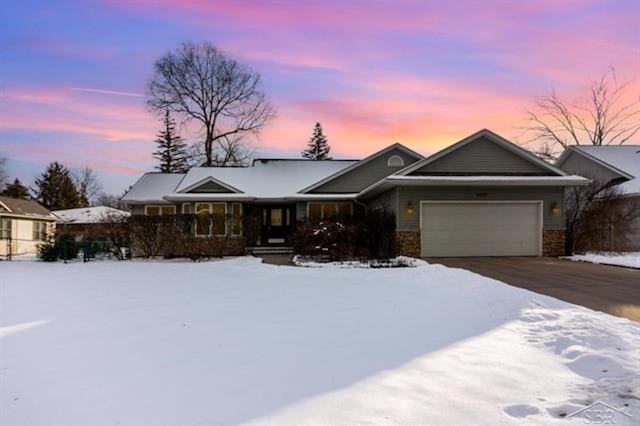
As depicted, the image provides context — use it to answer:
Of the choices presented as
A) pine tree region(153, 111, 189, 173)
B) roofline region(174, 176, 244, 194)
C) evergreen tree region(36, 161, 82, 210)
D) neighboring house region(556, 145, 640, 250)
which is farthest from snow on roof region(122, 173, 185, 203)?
evergreen tree region(36, 161, 82, 210)

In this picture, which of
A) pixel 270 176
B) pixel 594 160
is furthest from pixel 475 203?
pixel 270 176

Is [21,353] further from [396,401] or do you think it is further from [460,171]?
[460,171]

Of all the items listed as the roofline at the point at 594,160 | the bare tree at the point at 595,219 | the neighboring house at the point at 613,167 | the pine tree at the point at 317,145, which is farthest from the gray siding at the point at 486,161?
the pine tree at the point at 317,145

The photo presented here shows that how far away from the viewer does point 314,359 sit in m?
4.57

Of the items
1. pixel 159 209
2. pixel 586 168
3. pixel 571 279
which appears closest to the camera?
pixel 571 279

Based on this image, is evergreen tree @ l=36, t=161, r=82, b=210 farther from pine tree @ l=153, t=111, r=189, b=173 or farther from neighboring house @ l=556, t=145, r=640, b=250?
neighboring house @ l=556, t=145, r=640, b=250

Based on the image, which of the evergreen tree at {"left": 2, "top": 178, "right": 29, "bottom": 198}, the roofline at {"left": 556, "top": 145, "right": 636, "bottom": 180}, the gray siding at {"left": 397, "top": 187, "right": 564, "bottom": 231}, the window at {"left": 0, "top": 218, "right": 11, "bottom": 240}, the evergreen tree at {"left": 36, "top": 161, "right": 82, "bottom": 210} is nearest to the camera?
the gray siding at {"left": 397, "top": 187, "right": 564, "bottom": 231}

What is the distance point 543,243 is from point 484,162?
381 centimetres

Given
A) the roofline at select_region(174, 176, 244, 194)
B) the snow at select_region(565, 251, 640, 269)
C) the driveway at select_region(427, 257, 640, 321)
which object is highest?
the roofline at select_region(174, 176, 244, 194)

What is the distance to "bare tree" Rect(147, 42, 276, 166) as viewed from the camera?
33938mm

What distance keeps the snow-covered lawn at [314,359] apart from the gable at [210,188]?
1279 centimetres

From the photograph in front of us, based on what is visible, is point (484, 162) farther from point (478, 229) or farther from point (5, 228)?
point (5, 228)

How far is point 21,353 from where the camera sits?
4.93 meters

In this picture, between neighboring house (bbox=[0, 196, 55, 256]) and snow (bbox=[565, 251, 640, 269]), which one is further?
neighboring house (bbox=[0, 196, 55, 256])
